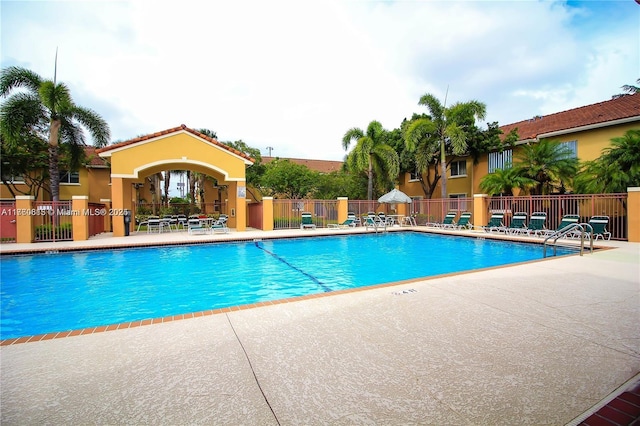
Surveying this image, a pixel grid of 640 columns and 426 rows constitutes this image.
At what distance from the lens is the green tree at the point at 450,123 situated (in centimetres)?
2148

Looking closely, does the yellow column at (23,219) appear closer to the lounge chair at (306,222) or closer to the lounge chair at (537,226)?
the lounge chair at (306,222)

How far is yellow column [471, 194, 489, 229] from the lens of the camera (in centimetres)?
1883

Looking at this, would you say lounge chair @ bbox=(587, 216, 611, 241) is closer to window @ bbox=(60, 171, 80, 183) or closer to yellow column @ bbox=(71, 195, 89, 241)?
yellow column @ bbox=(71, 195, 89, 241)

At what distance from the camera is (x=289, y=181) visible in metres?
26.8

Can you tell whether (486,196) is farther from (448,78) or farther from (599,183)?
(448,78)

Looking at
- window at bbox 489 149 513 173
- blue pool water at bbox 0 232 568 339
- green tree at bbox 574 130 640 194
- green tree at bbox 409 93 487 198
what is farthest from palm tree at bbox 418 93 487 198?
blue pool water at bbox 0 232 568 339

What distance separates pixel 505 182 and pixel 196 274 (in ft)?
58.5

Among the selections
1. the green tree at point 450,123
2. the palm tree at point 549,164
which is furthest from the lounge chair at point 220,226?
the palm tree at point 549,164

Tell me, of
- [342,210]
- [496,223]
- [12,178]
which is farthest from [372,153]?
[12,178]

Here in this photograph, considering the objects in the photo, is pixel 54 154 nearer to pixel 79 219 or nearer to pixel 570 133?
pixel 79 219

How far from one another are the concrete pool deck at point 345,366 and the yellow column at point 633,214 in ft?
35.8

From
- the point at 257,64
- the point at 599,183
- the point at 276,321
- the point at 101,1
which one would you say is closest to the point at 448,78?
the point at 599,183

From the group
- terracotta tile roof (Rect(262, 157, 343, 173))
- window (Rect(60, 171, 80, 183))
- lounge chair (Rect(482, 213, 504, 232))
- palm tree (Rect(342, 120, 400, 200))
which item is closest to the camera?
lounge chair (Rect(482, 213, 504, 232))

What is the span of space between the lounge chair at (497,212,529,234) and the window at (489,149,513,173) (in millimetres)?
6131
